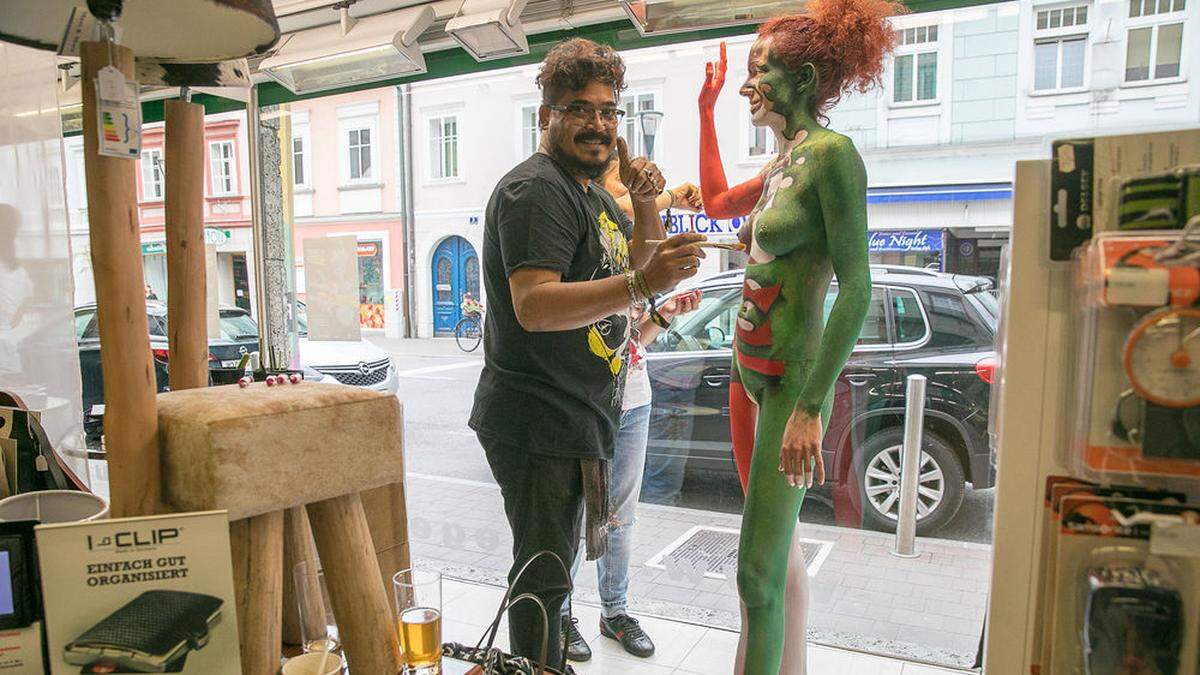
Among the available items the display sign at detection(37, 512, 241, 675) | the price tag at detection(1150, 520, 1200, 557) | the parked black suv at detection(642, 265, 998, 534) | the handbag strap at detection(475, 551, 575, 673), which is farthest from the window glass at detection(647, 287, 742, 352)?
the price tag at detection(1150, 520, 1200, 557)

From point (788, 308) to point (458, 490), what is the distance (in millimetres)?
2792

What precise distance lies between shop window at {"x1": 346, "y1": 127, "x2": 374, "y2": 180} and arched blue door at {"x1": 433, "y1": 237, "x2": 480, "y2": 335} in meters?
0.66

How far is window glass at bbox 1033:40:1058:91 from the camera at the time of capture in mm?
2254

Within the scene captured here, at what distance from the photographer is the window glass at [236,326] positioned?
441cm

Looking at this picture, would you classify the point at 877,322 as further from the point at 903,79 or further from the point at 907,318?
the point at 903,79

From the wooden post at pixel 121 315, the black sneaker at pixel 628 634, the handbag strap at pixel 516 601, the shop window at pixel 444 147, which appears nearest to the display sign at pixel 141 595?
the wooden post at pixel 121 315

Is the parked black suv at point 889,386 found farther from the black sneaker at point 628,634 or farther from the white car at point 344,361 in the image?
the white car at point 344,361

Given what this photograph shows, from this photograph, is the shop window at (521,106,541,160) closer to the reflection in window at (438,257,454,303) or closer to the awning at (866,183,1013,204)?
the reflection in window at (438,257,454,303)

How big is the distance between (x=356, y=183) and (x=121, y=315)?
122 inches

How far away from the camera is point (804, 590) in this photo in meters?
1.77

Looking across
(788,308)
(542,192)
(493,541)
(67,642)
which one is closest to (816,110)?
(788,308)

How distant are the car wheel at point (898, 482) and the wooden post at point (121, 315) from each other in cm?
245

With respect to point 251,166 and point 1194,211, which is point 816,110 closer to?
point 1194,211

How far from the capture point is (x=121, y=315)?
101 centimetres
